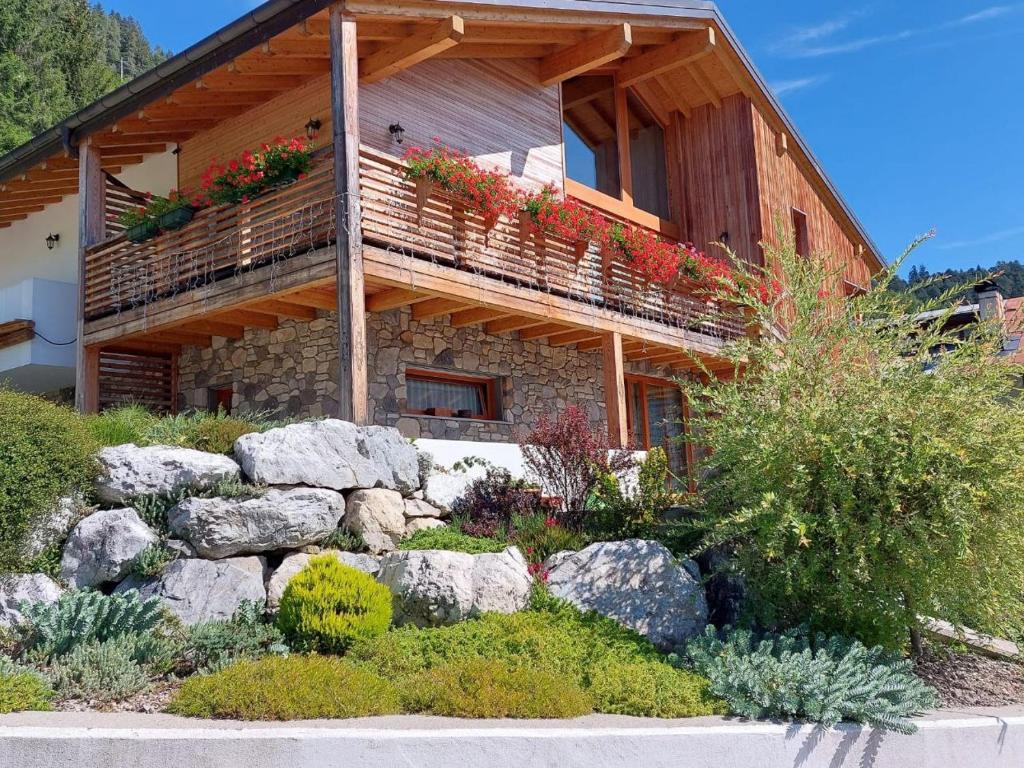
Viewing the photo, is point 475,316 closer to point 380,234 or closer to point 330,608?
point 380,234

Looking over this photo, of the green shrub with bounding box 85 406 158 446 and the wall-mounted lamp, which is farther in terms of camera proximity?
the wall-mounted lamp

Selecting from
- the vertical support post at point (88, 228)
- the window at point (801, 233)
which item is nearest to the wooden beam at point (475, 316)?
the vertical support post at point (88, 228)

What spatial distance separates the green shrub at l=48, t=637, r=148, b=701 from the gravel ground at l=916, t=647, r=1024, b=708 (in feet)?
16.8

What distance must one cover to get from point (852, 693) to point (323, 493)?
13.4ft

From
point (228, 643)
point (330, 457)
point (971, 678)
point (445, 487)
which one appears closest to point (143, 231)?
point (330, 457)

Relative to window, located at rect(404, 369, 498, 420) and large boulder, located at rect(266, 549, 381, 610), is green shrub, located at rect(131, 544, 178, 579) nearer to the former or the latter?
large boulder, located at rect(266, 549, 381, 610)

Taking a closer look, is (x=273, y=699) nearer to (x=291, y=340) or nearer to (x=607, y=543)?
(x=607, y=543)

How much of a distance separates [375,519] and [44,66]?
30672mm

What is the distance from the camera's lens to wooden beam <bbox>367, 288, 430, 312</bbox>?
388 inches

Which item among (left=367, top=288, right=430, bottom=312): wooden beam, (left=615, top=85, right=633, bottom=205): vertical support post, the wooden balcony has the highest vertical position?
(left=615, top=85, right=633, bottom=205): vertical support post

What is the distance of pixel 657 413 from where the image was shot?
15.8 m

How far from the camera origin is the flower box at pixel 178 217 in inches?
419

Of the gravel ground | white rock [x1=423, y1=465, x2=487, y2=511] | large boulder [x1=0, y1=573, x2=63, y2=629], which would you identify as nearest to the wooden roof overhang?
white rock [x1=423, y1=465, x2=487, y2=511]

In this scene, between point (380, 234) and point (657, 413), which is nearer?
point (380, 234)
